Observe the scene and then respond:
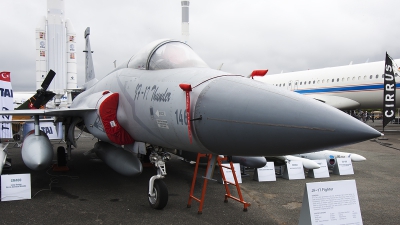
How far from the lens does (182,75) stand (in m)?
4.59

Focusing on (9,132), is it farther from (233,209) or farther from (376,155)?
(376,155)

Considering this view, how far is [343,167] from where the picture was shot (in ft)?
28.1

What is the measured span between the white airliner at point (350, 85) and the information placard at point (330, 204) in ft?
49.6

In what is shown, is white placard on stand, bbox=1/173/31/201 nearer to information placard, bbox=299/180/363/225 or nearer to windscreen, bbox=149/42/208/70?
windscreen, bbox=149/42/208/70

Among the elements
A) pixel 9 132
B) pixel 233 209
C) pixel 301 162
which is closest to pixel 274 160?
pixel 301 162

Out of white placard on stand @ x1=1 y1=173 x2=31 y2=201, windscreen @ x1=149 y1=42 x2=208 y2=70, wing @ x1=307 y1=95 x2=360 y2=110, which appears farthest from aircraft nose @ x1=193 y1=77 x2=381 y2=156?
wing @ x1=307 y1=95 x2=360 y2=110

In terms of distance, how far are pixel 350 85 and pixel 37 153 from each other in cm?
1790

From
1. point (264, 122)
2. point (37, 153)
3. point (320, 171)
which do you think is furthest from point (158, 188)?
point (320, 171)

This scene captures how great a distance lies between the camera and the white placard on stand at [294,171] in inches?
309

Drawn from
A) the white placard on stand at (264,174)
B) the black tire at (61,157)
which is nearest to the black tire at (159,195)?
the white placard on stand at (264,174)

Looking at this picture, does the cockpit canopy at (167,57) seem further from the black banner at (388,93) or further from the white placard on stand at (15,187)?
the black banner at (388,93)

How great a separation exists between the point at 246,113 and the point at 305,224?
4.89 ft

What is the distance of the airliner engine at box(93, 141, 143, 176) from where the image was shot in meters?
5.96

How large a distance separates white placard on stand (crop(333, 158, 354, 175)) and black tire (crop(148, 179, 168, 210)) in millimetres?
5276
